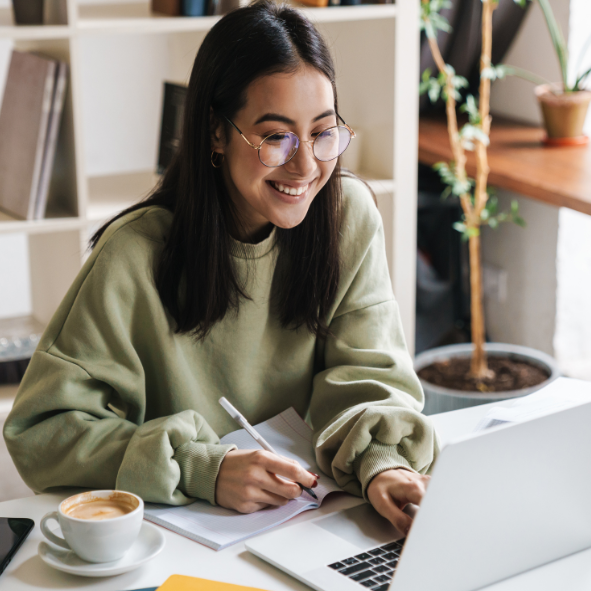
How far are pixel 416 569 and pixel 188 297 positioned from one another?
0.57m

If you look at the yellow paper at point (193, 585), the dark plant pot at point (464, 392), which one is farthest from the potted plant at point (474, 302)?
the yellow paper at point (193, 585)

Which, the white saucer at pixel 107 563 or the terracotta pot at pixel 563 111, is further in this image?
the terracotta pot at pixel 563 111

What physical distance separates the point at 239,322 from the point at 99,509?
454 mm

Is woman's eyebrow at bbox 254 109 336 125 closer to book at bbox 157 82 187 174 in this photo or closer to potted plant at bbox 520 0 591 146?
book at bbox 157 82 187 174

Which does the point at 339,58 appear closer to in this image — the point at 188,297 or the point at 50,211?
the point at 50,211

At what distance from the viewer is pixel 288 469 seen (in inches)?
38.9

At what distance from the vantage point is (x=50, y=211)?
1.99 m

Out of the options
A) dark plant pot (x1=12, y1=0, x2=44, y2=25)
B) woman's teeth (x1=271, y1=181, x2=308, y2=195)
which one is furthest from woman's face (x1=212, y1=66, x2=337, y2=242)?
dark plant pot (x1=12, y1=0, x2=44, y2=25)

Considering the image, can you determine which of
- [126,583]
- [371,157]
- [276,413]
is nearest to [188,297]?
[276,413]

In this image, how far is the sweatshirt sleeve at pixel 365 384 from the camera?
3.49 feet

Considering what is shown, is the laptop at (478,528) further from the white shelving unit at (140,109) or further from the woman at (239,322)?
the white shelving unit at (140,109)

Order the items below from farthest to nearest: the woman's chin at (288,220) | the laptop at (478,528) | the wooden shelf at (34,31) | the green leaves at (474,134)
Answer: the green leaves at (474,134) < the wooden shelf at (34,31) < the woman's chin at (288,220) < the laptop at (478,528)

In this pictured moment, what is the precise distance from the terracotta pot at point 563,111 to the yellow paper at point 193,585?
2.03m

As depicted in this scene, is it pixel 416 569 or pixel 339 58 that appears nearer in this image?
pixel 416 569
